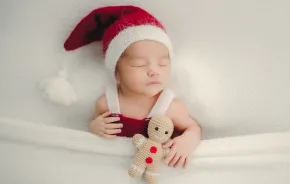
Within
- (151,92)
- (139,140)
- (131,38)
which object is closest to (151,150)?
(139,140)

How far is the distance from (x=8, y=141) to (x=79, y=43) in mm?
285

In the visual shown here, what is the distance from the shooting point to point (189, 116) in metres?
1.04

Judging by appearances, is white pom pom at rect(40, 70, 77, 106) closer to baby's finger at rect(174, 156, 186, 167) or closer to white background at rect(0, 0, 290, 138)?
white background at rect(0, 0, 290, 138)

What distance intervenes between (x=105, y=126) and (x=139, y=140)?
0.09m

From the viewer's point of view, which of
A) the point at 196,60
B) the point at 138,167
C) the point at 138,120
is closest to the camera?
the point at 138,167

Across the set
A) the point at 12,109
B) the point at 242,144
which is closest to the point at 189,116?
the point at 242,144

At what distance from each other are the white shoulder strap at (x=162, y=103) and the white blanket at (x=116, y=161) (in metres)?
0.10

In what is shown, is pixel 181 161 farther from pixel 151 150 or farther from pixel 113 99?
pixel 113 99

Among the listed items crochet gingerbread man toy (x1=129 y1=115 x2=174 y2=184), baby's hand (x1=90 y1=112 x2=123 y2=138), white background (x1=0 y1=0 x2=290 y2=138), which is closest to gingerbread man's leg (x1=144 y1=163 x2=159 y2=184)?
crochet gingerbread man toy (x1=129 y1=115 x2=174 y2=184)

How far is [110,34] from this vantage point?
100 centimetres

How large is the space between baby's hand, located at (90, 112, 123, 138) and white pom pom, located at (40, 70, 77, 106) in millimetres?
120

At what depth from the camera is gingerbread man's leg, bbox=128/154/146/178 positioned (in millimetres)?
882

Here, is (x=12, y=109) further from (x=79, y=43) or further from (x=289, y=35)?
(x=289, y=35)

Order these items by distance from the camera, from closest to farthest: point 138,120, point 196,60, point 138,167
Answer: point 138,167 < point 138,120 < point 196,60
